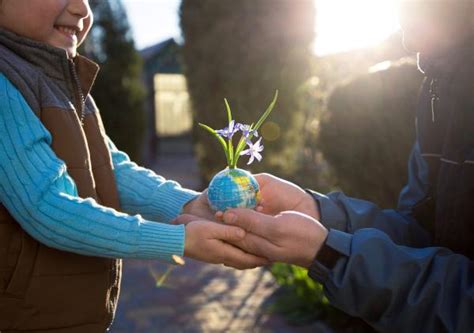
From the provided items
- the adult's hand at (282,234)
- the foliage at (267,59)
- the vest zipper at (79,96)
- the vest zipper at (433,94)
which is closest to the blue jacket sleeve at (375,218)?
the vest zipper at (433,94)

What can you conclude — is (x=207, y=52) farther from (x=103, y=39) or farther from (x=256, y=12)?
(x=103, y=39)

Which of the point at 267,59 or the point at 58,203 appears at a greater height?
the point at 58,203

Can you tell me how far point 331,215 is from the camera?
2.25m

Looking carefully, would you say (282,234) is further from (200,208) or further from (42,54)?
(42,54)

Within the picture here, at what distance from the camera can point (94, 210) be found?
168 centimetres

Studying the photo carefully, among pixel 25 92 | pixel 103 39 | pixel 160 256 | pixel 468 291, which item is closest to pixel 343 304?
pixel 468 291

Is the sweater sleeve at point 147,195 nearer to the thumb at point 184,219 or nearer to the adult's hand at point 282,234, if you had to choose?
the thumb at point 184,219

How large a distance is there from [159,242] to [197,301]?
11.2 ft

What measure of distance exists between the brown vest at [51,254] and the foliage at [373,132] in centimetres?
295

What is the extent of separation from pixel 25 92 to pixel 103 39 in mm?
11373

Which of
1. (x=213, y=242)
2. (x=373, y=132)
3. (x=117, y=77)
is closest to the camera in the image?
(x=213, y=242)

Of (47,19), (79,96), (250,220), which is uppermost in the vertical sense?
(47,19)

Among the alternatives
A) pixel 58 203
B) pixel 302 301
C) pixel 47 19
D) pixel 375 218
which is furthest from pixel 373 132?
pixel 58 203

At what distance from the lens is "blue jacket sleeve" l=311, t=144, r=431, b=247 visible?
7.33 feet
